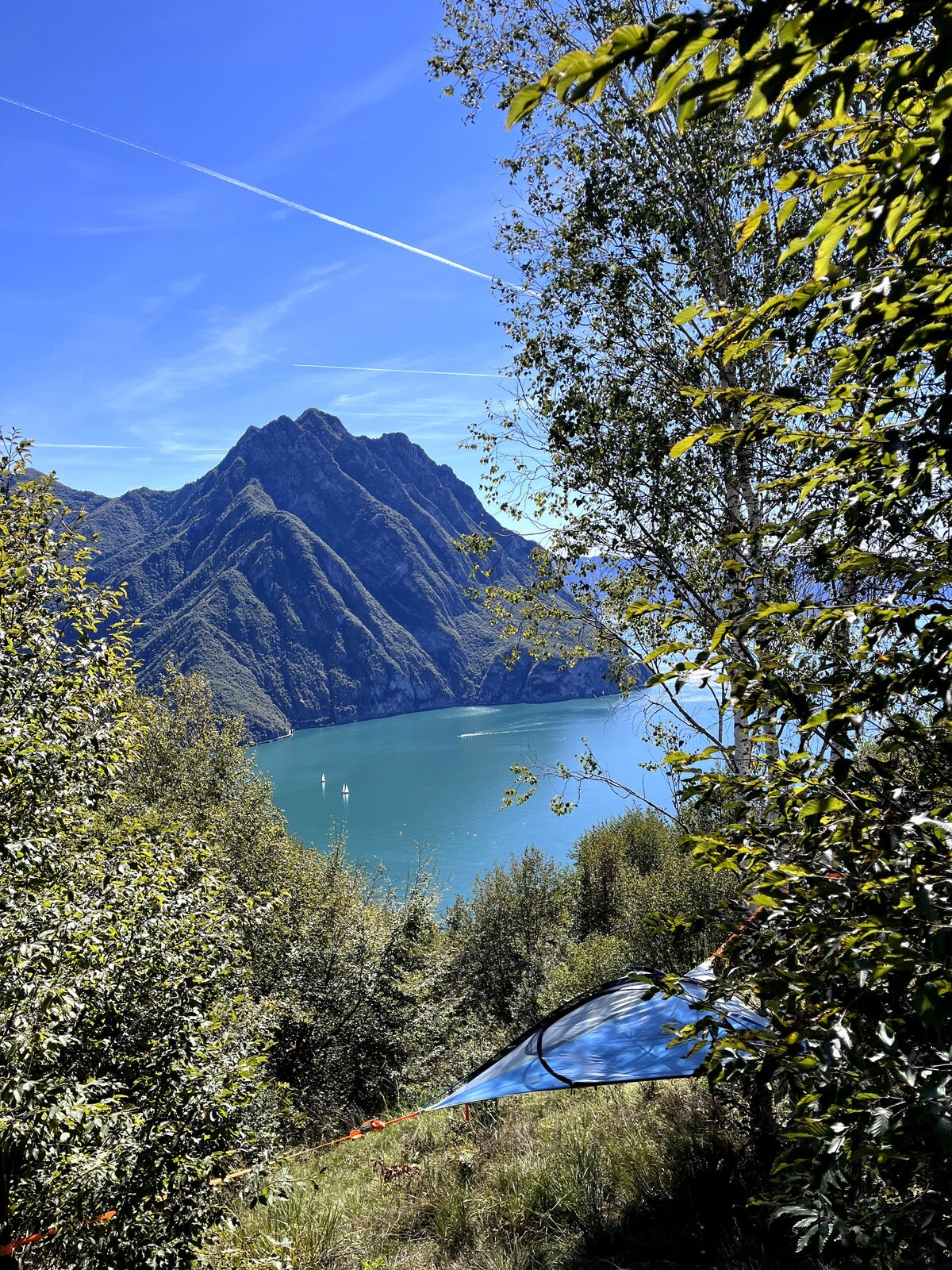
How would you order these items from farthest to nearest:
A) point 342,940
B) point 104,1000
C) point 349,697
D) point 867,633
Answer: point 349,697 → point 342,940 → point 104,1000 → point 867,633

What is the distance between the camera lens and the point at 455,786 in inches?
3162

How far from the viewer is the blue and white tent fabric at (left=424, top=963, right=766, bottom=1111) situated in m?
4.28

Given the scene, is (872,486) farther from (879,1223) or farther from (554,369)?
(554,369)

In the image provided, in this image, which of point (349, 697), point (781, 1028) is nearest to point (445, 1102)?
point (781, 1028)

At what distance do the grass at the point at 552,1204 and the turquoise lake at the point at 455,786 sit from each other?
3.14 meters

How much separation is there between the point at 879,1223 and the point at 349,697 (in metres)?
193

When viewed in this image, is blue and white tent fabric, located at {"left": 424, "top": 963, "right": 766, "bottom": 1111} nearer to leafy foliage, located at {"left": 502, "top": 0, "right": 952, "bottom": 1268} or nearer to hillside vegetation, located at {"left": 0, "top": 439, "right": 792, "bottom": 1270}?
hillside vegetation, located at {"left": 0, "top": 439, "right": 792, "bottom": 1270}

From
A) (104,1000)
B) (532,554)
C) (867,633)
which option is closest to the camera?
(867,633)

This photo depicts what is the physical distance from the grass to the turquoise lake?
10.3 feet

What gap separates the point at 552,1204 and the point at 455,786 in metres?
77.0

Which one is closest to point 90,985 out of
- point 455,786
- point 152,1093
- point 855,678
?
point 152,1093

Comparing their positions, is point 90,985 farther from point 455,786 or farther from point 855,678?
point 455,786

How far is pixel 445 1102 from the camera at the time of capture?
17.4ft

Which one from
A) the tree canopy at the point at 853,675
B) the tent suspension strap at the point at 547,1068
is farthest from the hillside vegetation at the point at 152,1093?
the tent suspension strap at the point at 547,1068
